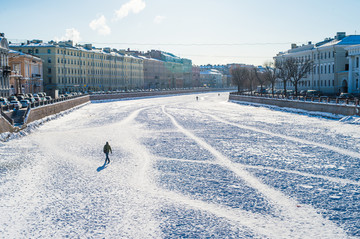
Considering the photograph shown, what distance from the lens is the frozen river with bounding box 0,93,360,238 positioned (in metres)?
11.9

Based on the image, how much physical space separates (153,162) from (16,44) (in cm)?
8498

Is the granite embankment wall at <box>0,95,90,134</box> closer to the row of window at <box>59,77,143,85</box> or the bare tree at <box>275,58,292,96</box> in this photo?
the bare tree at <box>275,58,292,96</box>

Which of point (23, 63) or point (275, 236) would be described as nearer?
point (275, 236)

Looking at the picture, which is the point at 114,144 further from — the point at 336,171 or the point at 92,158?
the point at 336,171

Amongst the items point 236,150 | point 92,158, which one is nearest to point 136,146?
point 92,158

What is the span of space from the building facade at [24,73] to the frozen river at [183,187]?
44.9 metres

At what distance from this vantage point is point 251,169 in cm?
1881

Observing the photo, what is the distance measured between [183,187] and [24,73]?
6585 cm

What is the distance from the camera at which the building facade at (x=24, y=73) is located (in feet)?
228

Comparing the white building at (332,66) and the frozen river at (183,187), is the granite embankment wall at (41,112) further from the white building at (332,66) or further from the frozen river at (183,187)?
the white building at (332,66)

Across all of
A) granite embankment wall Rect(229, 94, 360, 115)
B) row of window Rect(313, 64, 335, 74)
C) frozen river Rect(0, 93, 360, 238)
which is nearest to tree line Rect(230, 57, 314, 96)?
row of window Rect(313, 64, 335, 74)

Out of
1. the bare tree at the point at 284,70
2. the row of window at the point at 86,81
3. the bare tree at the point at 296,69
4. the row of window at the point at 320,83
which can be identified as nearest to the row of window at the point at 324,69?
the row of window at the point at 320,83

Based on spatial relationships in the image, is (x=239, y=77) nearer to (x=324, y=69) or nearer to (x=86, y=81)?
(x=324, y=69)

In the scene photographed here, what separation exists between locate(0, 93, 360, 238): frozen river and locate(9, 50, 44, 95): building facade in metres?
44.9
